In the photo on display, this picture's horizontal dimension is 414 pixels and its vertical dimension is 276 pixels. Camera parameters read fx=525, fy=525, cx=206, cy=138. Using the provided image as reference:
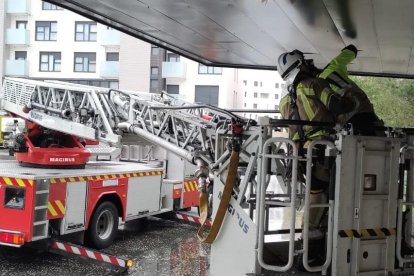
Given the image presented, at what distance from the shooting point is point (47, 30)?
126 feet

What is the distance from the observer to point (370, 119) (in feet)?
16.7

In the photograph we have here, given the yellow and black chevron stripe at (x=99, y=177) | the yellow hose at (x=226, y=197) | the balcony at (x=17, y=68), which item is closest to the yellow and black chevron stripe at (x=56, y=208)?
the yellow and black chevron stripe at (x=99, y=177)

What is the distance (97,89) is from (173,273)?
3.50m

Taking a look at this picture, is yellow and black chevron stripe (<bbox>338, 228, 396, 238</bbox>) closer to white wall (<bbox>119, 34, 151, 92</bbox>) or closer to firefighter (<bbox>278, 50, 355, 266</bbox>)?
firefighter (<bbox>278, 50, 355, 266</bbox>)

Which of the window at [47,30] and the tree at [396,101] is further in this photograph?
the window at [47,30]

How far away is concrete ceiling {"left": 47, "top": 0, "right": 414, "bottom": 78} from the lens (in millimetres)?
6215

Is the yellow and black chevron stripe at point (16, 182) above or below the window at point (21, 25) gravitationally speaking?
below

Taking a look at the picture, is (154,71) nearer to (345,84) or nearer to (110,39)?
(110,39)

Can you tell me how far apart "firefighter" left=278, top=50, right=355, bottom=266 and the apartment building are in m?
31.6

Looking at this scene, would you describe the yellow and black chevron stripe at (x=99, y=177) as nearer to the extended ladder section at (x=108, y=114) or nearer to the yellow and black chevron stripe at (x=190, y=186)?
the extended ladder section at (x=108, y=114)

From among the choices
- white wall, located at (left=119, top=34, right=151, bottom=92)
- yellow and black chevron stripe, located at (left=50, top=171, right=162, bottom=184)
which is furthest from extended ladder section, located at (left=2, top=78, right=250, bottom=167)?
white wall, located at (left=119, top=34, right=151, bottom=92)

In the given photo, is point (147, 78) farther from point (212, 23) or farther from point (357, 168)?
point (357, 168)

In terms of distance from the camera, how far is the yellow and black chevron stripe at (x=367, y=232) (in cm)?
426

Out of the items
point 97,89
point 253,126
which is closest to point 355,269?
point 253,126
